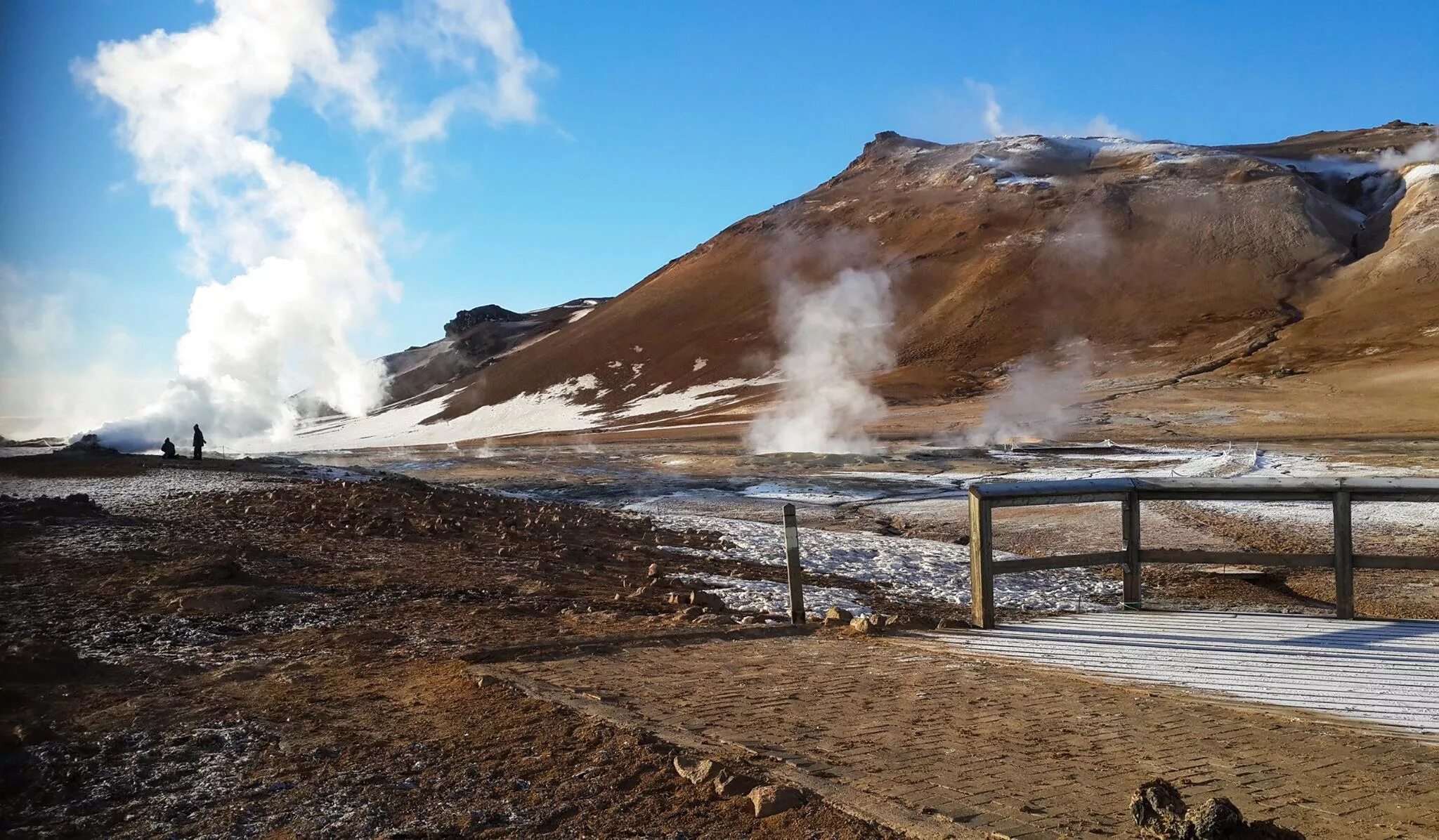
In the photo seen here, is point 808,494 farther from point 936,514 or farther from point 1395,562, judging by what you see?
point 1395,562

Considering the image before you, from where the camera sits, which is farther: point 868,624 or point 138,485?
point 138,485

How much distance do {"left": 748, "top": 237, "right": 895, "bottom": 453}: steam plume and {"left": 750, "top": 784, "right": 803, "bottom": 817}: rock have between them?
3496 centimetres

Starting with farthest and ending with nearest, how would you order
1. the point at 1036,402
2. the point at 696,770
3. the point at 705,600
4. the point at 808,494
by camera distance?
the point at 1036,402, the point at 808,494, the point at 705,600, the point at 696,770

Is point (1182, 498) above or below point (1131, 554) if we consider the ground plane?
above

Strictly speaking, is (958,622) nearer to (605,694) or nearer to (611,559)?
(605,694)

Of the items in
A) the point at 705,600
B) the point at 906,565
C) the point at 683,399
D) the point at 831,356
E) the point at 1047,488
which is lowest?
the point at 906,565

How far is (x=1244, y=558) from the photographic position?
30.0ft

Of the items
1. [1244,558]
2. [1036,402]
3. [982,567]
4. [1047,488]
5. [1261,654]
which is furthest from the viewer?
[1036,402]

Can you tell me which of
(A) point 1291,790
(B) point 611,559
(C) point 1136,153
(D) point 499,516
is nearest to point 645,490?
(D) point 499,516

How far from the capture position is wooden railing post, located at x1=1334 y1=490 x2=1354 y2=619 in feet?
29.1

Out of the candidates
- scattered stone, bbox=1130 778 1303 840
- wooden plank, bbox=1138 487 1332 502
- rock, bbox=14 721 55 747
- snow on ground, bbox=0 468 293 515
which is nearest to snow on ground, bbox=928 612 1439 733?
wooden plank, bbox=1138 487 1332 502

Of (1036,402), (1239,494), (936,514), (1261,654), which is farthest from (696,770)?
(1036,402)

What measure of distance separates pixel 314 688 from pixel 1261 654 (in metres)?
6.45

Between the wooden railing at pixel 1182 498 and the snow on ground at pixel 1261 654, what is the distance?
0.37 m
